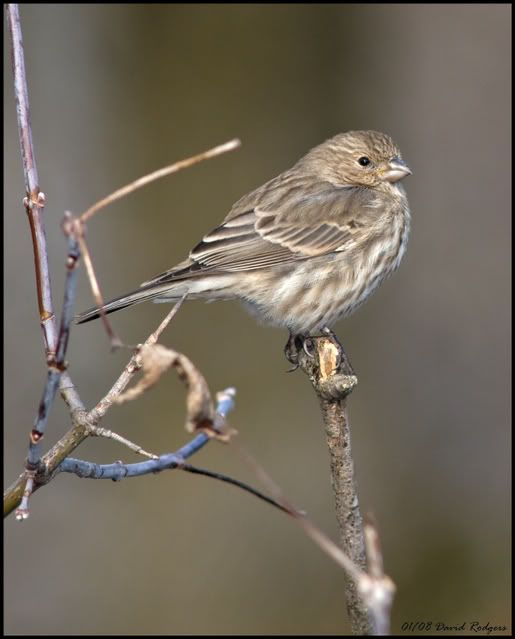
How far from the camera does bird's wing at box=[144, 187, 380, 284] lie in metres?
6.30

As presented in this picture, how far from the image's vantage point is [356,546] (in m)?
3.81

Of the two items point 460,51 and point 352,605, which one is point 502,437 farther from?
point 352,605

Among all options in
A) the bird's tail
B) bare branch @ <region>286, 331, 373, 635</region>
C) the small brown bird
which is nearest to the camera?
bare branch @ <region>286, 331, 373, 635</region>

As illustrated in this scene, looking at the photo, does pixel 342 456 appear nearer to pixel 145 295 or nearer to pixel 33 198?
pixel 33 198

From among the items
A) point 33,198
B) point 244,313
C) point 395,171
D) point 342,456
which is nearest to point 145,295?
point 342,456

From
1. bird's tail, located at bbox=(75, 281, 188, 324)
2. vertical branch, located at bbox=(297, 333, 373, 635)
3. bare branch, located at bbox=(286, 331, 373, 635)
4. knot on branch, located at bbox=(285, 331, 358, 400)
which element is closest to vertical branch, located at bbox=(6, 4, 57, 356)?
bare branch, located at bbox=(286, 331, 373, 635)

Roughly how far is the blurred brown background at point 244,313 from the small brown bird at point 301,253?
4.22 m

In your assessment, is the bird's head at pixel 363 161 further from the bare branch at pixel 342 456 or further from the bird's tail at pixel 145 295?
the bare branch at pixel 342 456

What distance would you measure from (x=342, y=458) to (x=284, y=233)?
2.67 metres

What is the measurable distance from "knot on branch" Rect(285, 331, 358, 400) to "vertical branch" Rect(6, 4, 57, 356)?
169cm

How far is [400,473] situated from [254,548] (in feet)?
5.77

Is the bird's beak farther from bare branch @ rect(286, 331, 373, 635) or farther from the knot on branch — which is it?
bare branch @ rect(286, 331, 373, 635)

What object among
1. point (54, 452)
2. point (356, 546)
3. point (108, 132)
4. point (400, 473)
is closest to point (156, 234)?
point (108, 132)

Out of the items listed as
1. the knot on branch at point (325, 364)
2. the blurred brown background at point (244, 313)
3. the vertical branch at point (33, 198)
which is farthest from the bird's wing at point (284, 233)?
the blurred brown background at point (244, 313)
